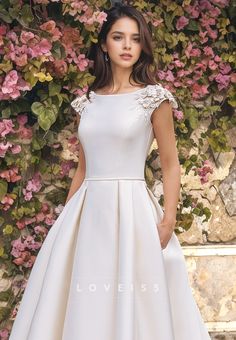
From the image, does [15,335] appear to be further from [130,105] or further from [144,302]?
[130,105]

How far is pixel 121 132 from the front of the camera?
292cm

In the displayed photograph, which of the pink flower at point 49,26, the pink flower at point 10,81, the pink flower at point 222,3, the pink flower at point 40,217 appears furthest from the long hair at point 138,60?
the pink flower at point 222,3

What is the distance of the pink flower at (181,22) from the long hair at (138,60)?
0.74 meters

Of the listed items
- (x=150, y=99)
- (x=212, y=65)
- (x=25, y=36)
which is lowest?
(x=150, y=99)

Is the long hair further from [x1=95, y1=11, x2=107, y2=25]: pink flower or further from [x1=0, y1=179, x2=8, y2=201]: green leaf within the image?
[x1=0, y1=179, x2=8, y2=201]: green leaf

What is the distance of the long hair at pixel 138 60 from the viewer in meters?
3.09

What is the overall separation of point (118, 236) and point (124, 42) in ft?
2.77

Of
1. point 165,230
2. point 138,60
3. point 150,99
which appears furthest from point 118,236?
point 138,60

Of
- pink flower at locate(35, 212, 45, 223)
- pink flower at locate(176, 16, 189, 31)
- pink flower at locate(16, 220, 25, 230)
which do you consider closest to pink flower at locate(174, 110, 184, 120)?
pink flower at locate(176, 16, 189, 31)

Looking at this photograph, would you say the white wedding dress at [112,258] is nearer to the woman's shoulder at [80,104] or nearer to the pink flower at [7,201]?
the woman's shoulder at [80,104]

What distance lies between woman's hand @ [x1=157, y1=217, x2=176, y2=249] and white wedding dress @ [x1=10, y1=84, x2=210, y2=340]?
3 centimetres

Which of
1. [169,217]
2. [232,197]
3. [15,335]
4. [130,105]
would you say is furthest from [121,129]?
[232,197]

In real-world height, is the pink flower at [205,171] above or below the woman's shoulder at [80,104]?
above

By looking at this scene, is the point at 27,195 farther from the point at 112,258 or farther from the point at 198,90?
the point at 198,90
